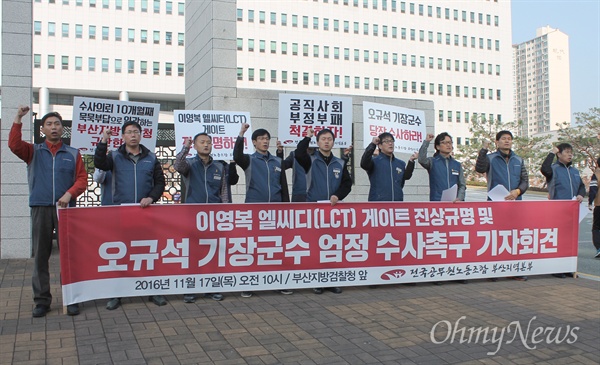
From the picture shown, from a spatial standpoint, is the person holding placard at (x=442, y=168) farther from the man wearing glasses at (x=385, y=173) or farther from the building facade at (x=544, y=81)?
the building facade at (x=544, y=81)

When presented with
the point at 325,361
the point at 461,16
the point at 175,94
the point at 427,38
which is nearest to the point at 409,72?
the point at 427,38

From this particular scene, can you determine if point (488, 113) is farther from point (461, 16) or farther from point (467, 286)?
point (467, 286)

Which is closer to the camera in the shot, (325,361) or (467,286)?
(325,361)

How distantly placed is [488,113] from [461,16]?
1571 cm

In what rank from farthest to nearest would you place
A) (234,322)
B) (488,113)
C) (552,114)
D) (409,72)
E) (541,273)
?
1. (552,114)
2. (488,113)
3. (409,72)
4. (541,273)
5. (234,322)

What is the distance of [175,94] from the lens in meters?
60.0

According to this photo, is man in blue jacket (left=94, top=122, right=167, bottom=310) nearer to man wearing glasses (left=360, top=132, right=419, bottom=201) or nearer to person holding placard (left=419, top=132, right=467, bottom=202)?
man wearing glasses (left=360, top=132, right=419, bottom=201)

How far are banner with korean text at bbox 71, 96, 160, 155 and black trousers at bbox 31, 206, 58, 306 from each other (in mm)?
1916

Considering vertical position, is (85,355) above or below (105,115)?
below

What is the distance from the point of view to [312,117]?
27.0ft

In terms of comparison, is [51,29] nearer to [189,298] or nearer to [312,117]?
[312,117]

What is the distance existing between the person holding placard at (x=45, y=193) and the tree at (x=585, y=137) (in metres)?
41.3

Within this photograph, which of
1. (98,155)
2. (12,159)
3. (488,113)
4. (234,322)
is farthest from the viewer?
(488,113)

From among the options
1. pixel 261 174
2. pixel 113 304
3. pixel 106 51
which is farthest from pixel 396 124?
pixel 106 51
